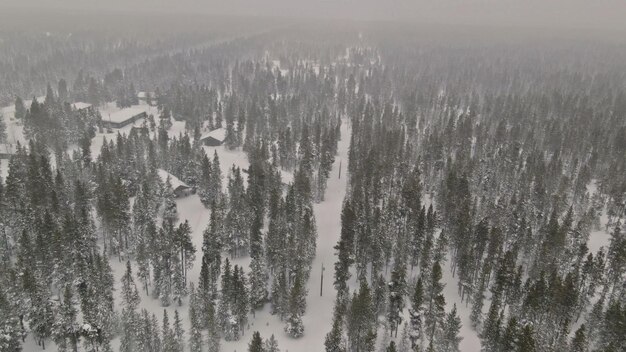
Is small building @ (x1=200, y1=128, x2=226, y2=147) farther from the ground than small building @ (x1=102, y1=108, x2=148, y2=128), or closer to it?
closer to it

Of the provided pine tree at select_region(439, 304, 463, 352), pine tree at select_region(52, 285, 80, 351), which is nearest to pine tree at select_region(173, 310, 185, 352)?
pine tree at select_region(52, 285, 80, 351)

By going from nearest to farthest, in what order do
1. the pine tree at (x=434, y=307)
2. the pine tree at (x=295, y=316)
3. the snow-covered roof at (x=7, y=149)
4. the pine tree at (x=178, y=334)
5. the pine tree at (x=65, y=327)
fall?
1. the pine tree at (x=65, y=327)
2. the pine tree at (x=178, y=334)
3. the pine tree at (x=434, y=307)
4. the pine tree at (x=295, y=316)
5. the snow-covered roof at (x=7, y=149)

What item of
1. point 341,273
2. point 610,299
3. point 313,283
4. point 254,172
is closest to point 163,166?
point 254,172

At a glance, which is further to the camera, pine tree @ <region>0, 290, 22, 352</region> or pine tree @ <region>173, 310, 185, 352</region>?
pine tree @ <region>173, 310, 185, 352</region>

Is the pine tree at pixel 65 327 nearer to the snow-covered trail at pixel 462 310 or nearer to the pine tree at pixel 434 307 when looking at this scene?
the pine tree at pixel 434 307

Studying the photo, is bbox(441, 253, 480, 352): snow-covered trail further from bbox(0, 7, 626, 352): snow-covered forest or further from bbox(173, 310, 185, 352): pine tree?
bbox(173, 310, 185, 352): pine tree

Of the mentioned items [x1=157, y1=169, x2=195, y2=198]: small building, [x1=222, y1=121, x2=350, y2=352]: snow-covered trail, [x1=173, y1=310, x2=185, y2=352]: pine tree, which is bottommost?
[x1=222, y1=121, x2=350, y2=352]: snow-covered trail

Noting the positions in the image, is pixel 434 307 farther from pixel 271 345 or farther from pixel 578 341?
pixel 271 345

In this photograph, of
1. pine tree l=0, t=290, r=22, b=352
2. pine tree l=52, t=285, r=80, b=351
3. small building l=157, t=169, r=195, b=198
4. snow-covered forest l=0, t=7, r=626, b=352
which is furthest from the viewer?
small building l=157, t=169, r=195, b=198

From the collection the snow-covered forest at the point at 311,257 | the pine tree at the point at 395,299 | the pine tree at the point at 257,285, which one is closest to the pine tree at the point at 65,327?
the snow-covered forest at the point at 311,257

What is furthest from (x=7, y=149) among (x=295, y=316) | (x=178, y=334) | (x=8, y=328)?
(x=295, y=316)
